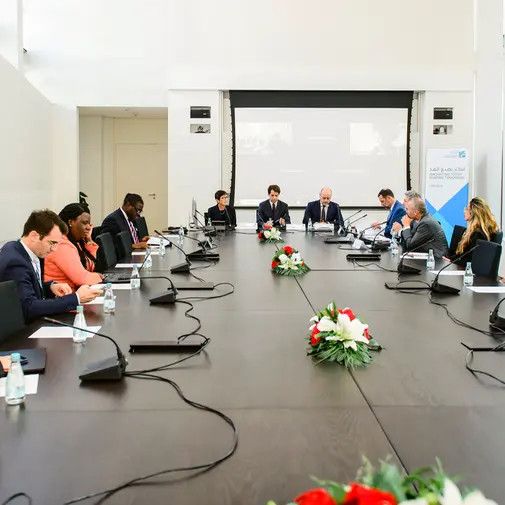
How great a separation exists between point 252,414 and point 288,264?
2.59 m

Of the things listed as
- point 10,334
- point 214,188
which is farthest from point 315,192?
point 10,334

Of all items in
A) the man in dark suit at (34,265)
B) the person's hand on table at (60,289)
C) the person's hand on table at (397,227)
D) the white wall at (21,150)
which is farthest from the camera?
the white wall at (21,150)

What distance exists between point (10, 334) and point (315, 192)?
308 inches

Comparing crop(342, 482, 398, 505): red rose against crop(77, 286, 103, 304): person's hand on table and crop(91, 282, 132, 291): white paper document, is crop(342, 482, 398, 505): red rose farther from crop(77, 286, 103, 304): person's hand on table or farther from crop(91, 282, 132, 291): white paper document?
crop(91, 282, 132, 291): white paper document

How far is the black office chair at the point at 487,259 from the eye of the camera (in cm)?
436

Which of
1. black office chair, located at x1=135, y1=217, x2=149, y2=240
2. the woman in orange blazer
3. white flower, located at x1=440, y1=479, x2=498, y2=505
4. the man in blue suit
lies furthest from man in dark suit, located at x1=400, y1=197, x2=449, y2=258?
white flower, located at x1=440, y1=479, x2=498, y2=505

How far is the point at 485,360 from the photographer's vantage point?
211 cm

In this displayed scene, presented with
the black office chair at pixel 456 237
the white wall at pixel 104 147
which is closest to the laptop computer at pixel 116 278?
the black office chair at pixel 456 237

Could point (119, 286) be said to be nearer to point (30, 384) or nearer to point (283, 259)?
point (283, 259)

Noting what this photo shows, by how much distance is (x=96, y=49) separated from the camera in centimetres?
979

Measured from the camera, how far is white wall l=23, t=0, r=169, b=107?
974cm

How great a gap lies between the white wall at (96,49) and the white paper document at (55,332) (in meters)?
7.79

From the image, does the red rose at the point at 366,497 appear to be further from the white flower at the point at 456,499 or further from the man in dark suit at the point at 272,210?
the man in dark suit at the point at 272,210

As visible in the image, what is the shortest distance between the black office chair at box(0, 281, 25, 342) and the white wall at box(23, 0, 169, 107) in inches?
300
